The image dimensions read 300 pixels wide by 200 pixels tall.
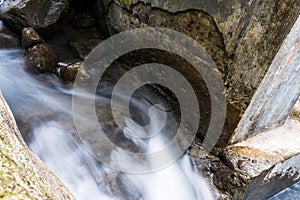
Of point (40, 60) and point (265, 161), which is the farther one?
point (40, 60)

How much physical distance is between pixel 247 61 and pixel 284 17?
1.44 feet

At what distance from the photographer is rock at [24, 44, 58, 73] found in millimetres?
3498

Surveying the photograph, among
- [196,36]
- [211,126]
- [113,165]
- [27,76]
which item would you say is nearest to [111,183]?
[113,165]

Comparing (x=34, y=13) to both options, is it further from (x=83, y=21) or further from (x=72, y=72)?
(x=72, y=72)

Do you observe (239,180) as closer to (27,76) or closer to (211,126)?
(211,126)

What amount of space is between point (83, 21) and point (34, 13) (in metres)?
0.83

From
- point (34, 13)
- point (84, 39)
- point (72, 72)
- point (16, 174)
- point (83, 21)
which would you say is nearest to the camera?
point (16, 174)

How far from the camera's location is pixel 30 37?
3607 mm

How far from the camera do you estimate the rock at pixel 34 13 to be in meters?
3.69

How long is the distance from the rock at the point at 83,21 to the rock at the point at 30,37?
2.78 feet

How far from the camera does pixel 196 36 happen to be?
263 cm

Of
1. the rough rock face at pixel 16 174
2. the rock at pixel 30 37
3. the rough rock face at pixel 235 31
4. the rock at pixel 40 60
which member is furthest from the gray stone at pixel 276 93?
the rock at pixel 30 37

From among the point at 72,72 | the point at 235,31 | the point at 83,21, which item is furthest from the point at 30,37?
the point at 235,31

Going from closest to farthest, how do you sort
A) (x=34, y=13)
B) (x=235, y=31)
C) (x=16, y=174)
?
(x=16, y=174) < (x=235, y=31) < (x=34, y=13)
